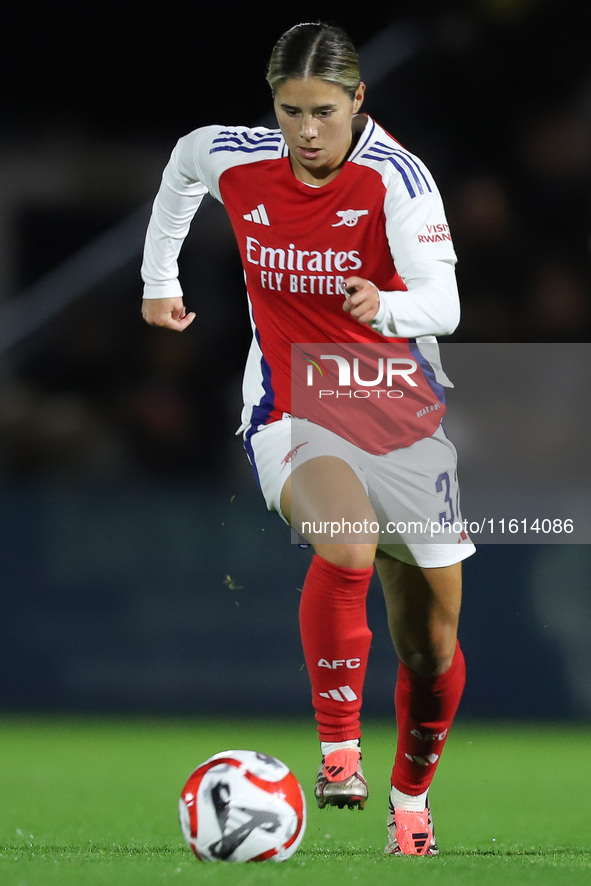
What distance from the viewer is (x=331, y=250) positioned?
359 cm

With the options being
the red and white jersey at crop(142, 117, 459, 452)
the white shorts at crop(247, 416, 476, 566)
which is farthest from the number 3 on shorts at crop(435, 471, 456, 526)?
the red and white jersey at crop(142, 117, 459, 452)

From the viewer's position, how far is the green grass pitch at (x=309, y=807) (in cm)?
285

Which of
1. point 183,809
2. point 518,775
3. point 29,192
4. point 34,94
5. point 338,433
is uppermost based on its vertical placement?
point 34,94

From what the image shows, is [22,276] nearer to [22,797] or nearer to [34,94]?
[34,94]

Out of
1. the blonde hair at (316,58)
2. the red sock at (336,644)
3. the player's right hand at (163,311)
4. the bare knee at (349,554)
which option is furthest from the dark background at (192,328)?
the blonde hair at (316,58)

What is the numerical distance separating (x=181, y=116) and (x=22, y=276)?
122 cm

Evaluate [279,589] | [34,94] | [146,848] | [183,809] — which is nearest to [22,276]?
[34,94]

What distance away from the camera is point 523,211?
23.7ft

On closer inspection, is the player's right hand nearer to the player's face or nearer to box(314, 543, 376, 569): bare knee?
the player's face

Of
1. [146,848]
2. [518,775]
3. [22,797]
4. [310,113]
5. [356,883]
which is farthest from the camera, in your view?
[518,775]

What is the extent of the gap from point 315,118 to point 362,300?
0.63 m

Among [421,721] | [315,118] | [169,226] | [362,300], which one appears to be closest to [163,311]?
[169,226]

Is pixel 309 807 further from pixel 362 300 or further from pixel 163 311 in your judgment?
pixel 362 300

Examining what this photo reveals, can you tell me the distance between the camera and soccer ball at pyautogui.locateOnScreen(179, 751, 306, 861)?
293 centimetres
